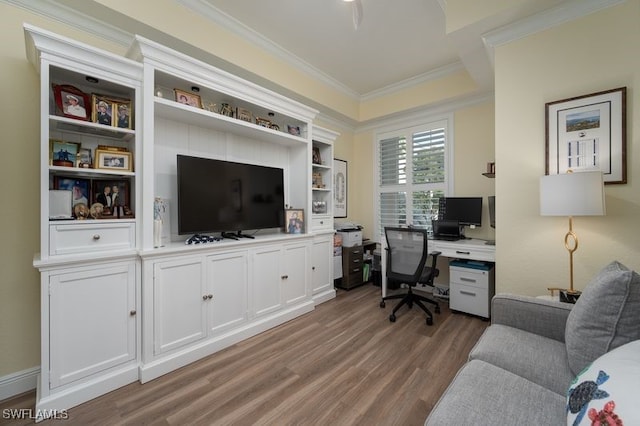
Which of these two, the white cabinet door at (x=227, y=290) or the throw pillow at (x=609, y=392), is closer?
the throw pillow at (x=609, y=392)

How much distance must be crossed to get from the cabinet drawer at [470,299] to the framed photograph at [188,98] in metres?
3.38

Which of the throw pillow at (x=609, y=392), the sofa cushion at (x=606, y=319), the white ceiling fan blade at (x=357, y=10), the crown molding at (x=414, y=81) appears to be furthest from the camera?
the crown molding at (x=414, y=81)

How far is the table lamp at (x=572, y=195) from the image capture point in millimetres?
1608

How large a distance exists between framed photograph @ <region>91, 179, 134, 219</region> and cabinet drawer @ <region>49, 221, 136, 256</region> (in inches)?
5.7

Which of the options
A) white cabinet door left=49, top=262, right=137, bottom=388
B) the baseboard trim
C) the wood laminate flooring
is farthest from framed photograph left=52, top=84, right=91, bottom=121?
the wood laminate flooring

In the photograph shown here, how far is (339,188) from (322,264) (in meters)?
1.52

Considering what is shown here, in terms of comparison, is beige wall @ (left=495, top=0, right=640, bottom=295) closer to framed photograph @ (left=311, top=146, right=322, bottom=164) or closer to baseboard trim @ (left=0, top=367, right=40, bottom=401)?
framed photograph @ (left=311, top=146, right=322, bottom=164)

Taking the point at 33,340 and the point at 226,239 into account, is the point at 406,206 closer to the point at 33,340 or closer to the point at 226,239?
the point at 226,239

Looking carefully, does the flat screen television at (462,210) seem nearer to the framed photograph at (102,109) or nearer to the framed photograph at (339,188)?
the framed photograph at (339,188)

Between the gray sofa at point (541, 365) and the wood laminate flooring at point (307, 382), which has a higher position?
the gray sofa at point (541, 365)

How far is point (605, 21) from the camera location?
72.7 inches

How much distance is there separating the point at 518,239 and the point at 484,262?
0.97 m

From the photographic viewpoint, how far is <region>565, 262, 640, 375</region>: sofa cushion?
1034mm

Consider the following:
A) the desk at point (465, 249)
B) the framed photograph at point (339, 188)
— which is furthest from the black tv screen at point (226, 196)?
the desk at point (465, 249)
